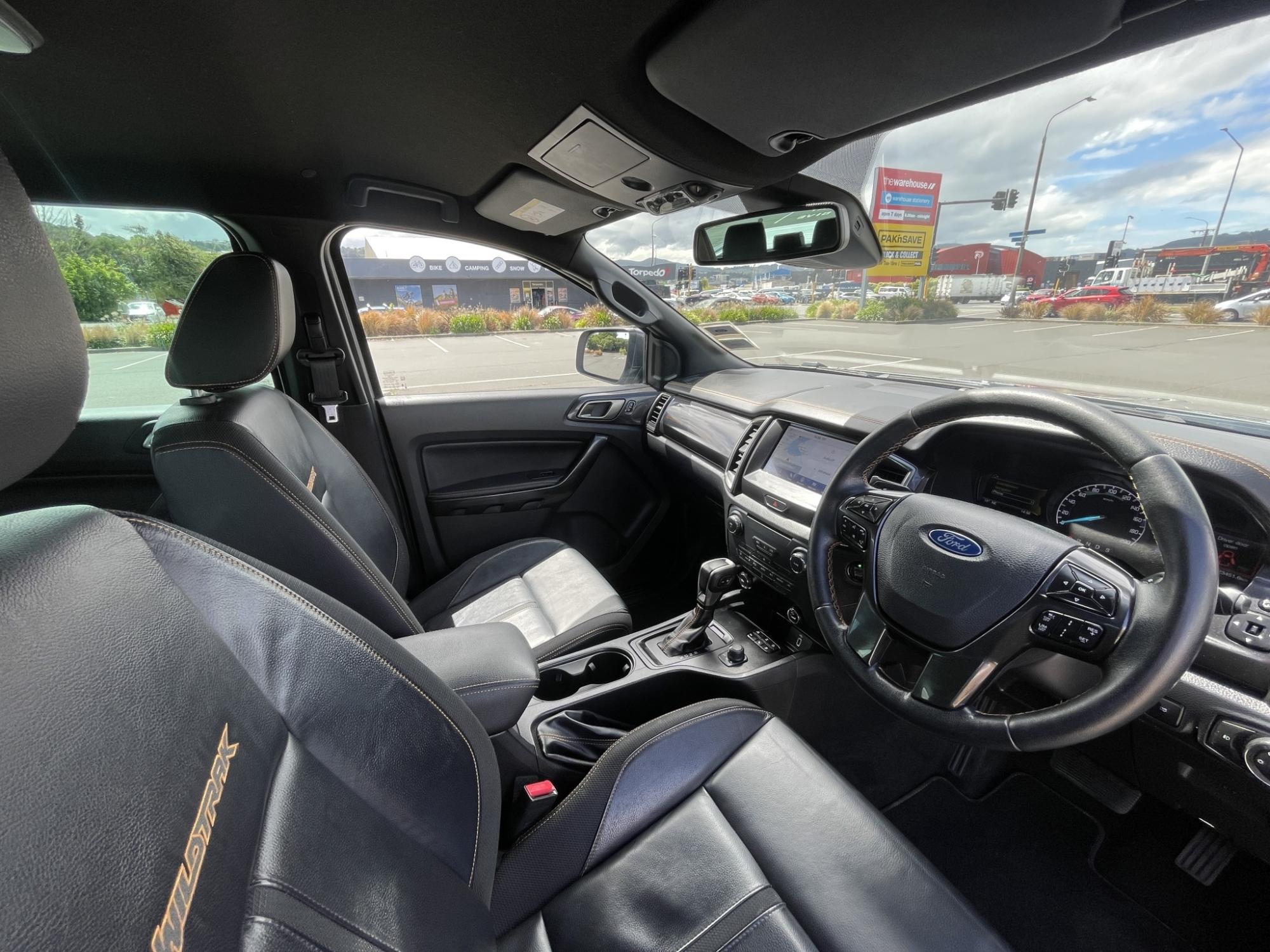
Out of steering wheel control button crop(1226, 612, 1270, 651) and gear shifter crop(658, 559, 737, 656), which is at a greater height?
→ steering wheel control button crop(1226, 612, 1270, 651)

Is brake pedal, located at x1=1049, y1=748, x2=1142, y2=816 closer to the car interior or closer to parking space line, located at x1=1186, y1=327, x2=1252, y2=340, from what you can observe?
the car interior

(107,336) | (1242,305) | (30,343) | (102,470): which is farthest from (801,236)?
(102,470)

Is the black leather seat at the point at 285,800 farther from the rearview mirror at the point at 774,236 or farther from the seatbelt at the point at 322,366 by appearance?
Result: the seatbelt at the point at 322,366

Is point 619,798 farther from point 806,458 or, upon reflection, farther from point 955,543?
point 806,458

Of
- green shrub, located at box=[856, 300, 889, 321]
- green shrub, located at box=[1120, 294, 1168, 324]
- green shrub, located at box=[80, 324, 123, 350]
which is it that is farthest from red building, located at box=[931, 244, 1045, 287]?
green shrub, located at box=[80, 324, 123, 350]

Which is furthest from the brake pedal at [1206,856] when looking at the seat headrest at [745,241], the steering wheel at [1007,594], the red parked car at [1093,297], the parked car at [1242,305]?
the seat headrest at [745,241]

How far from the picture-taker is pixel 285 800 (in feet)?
2.10

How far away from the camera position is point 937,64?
1.13 metres

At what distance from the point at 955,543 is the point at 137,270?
8.64 feet

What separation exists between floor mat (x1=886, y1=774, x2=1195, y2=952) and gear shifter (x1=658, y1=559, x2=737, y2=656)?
2.43 ft

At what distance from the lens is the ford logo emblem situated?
103 cm

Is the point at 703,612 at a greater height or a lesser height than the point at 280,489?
lesser

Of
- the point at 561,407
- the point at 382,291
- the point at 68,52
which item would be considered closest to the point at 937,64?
the point at 68,52

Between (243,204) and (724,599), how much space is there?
2177 mm
